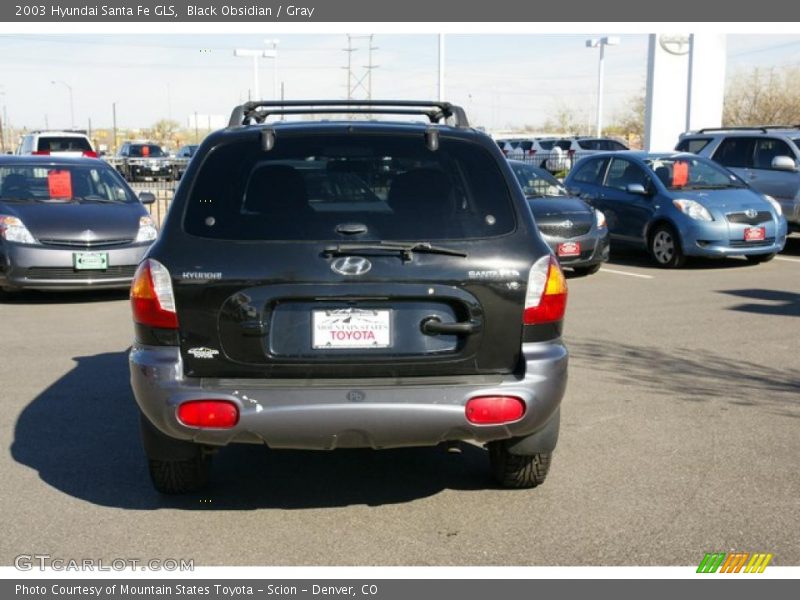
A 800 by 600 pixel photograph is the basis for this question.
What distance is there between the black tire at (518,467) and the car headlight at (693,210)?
364 inches

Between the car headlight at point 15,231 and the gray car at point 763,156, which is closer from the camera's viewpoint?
the car headlight at point 15,231

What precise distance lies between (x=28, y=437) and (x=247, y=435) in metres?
2.30

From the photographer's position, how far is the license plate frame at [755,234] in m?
13.2

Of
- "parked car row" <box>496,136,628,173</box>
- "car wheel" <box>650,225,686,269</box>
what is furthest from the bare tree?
"car wheel" <box>650,225,686,269</box>

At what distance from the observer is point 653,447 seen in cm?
559

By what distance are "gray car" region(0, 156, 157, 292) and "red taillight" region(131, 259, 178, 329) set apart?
641cm

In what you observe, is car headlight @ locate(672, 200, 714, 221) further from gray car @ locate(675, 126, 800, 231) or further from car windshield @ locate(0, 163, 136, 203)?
car windshield @ locate(0, 163, 136, 203)

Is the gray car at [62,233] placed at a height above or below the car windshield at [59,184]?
below

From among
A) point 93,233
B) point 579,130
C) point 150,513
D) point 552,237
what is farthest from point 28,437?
point 579,130

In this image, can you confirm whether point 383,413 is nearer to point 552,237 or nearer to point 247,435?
point 247,435

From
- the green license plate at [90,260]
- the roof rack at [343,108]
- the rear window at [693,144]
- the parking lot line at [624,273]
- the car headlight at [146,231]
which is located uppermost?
the roof rack at [343,108]

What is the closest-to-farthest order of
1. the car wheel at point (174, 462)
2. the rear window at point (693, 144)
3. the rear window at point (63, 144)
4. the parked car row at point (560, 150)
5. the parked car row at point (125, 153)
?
the car wheel at point (174, 462), the rear window at point (693, 144), the parked car row at point (125, 153), the rear window at point (63, 144), the parked car row at point (560, 150)

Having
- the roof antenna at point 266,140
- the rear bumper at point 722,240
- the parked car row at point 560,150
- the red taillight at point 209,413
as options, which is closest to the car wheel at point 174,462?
the red taillight at point 209,413

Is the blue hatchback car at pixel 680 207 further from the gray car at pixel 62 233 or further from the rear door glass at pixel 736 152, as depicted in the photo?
the gray car at pixel 62 233
